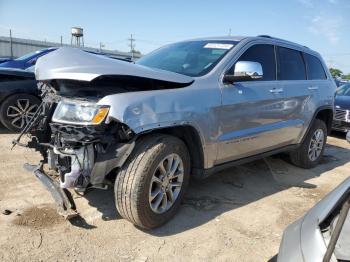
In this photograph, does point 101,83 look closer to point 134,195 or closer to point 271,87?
point 134,195

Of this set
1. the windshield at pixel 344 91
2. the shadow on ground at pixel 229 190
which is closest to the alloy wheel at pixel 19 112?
the shadow on ground at pixel 229 190

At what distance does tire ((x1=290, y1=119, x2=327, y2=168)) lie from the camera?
5.49 metres

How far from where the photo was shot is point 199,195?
4.18 metres

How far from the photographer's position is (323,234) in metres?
1.78

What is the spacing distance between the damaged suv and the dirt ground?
22 cm

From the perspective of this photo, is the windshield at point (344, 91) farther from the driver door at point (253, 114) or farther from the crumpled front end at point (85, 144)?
the crumpled front end at point (85, 144)

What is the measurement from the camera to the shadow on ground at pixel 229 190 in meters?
3.58

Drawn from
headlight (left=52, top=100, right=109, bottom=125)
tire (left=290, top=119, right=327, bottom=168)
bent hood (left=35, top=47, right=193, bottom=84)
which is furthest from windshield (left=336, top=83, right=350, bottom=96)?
headlight (left=52, top=100, right=109, bottom=125)

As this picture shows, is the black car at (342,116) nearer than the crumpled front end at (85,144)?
No

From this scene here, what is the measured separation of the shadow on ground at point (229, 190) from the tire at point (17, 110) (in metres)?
3.09

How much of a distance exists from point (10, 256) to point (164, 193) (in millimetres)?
1327

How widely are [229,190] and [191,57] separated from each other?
5.40 feet

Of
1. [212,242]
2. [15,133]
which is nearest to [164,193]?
[212,242]

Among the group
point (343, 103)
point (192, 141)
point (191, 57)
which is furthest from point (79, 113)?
point (343, 103)
